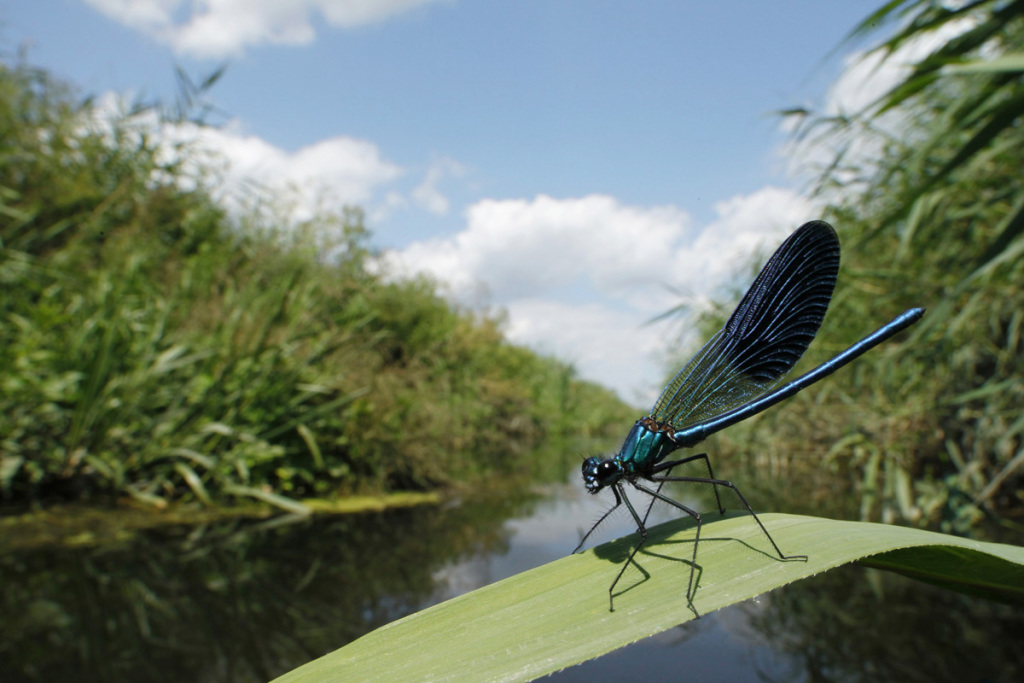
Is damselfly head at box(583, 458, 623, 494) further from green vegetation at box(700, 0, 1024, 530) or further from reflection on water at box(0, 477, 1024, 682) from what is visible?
green vegetation at box(700, 0, 1024, 530)

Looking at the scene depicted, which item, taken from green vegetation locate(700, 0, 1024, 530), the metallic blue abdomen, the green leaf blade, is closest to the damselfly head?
the metallic blue abdomen

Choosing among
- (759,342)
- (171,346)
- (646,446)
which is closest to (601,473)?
(646,446)

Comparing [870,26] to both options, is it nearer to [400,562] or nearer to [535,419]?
[400,562]

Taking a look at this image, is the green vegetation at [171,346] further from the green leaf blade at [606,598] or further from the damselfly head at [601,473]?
the green leaf blade at [606,598]

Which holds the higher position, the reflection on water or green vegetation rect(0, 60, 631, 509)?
green vegetation rect(0, 60, 631, 509)

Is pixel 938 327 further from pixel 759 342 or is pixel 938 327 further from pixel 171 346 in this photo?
pixel 171 346

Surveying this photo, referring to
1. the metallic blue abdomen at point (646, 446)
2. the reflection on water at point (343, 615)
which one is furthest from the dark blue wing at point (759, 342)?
the reflection on water at point (343, 615)
